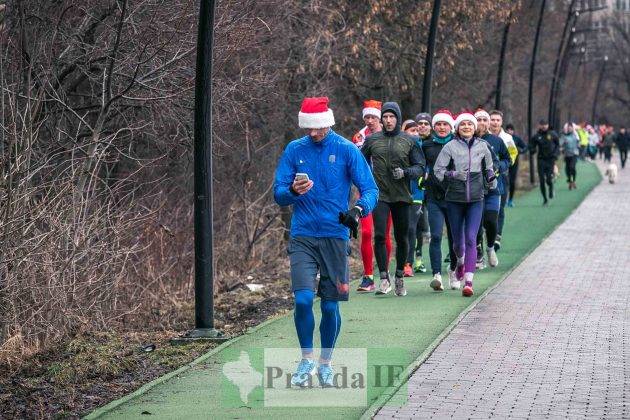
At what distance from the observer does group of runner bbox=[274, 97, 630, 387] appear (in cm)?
916

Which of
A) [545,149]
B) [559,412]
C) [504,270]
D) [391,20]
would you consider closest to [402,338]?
[559,412]

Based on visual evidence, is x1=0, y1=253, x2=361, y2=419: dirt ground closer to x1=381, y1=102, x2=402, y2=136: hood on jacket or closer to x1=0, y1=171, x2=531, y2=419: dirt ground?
x1=0, y1=171, x2=531, y2=419: dirt ground

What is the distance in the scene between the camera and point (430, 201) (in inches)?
609

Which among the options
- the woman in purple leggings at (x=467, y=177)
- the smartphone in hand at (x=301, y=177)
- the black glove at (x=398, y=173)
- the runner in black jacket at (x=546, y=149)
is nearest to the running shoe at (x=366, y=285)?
the woman in purple leggings at (x=467, y=177)

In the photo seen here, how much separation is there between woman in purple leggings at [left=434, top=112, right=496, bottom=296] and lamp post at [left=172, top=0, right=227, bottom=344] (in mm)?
3121

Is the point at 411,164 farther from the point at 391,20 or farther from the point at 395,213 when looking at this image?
the point at 391,20

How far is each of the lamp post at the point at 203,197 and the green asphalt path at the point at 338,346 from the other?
0.41m

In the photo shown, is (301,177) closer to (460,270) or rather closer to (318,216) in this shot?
(318,216)

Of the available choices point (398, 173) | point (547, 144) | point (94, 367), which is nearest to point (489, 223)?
point (398, 173)

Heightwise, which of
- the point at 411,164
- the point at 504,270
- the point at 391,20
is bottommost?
the point at 504,270

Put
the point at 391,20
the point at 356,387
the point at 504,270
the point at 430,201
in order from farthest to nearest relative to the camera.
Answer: the point at 391,20
the point at 504,270
the point at 430,201
the point at 356,387

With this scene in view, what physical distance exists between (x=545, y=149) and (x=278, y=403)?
23.7 m

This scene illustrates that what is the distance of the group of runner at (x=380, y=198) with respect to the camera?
916 centimetres

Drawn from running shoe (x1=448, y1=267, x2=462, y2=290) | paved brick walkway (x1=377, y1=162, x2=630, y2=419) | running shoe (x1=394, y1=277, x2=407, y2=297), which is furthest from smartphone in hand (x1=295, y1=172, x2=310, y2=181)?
running shoe (x1=448, y1=267, x2=462, y2=290)
